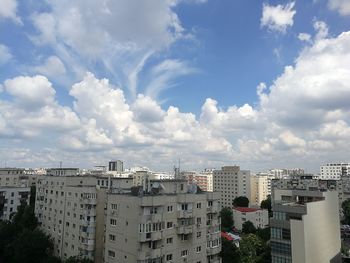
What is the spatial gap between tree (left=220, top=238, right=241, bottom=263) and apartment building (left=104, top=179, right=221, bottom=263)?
9.19m

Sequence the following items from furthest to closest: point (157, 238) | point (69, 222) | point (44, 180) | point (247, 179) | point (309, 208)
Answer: point (247, 179) → point (44, 180) → point (69, 222) → point (309, 208) → point (157, 238)

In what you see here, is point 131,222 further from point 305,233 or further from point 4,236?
point 4,236

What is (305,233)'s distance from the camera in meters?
39.4

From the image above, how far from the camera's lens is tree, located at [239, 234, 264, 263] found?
51.3 meters

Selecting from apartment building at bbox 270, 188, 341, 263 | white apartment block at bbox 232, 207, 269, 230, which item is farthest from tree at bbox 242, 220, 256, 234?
apartment building at bbox 270, 188, 341, 263

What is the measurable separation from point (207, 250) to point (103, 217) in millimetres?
16218

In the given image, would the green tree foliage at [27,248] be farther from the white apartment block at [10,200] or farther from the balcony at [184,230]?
the balcony at [184,230]

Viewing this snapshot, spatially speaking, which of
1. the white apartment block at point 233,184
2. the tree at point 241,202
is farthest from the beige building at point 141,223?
the white apartment block at point 233,184

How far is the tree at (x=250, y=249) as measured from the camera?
51312mm

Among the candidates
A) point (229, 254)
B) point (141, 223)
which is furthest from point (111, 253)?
point (229, 254)

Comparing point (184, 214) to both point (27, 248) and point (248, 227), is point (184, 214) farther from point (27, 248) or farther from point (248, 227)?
point (248, 227)

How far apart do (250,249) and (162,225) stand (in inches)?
1016

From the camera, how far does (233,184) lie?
13950cm

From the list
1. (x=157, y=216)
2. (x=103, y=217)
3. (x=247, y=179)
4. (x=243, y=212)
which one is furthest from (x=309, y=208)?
(x=247, y=179)
